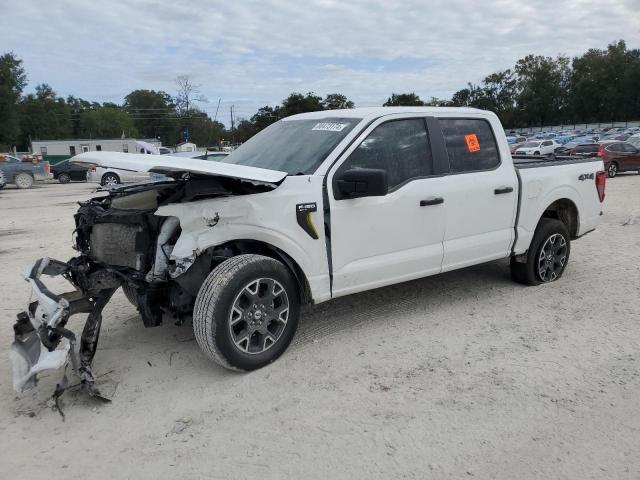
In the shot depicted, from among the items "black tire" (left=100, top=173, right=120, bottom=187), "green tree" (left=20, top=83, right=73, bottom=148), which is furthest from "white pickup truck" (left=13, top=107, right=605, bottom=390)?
"green tree" (left=20, top=83, right=73, bottom=148)

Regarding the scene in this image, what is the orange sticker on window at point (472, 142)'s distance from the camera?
16.7 feet

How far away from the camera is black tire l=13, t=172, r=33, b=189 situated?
A: 24.7 metres

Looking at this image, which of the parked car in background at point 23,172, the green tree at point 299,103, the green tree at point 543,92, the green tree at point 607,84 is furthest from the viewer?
the green tree at point 543,92

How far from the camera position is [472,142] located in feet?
16.8

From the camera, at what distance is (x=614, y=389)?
3572mm

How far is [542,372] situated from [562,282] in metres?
2.51

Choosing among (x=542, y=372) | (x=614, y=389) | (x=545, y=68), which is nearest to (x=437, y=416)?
(x=542, y=372)

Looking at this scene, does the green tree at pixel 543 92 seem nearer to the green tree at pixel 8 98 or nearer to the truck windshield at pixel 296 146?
the green tree at pixel 8 98

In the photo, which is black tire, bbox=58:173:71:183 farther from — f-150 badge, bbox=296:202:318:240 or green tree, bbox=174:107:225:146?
green tree, bbox=174:107:225:146

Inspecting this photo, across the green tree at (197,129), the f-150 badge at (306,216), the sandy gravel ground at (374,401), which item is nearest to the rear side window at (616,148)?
the sandy gravel ground at (374,401)

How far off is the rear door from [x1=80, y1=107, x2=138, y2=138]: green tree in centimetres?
9895

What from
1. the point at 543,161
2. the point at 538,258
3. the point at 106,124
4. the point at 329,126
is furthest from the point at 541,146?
the point at 106,124

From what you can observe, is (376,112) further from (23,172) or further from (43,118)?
(43,118)

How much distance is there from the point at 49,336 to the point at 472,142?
154 inches
